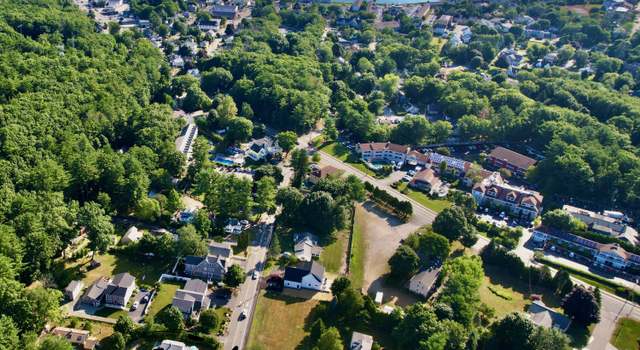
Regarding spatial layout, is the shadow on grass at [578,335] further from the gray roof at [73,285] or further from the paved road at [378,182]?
the gray roof at [73,285]

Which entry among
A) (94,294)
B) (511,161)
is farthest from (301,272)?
(511,161)

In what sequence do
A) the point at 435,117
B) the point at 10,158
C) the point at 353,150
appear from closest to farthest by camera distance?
the point at 10,158
the point at 353,150
the point at 435,117

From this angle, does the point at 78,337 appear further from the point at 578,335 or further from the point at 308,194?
the point at 578,335

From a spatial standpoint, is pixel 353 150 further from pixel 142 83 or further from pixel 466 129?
pixel 142 83

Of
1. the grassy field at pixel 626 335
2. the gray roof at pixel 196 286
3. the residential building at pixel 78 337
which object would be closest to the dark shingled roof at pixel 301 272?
the gray roof at pixel 196 286

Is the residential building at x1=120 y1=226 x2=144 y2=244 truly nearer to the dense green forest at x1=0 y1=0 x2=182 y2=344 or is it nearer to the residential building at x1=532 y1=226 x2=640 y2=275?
the dense green forest at x1=0 y1=0 x2=182 y2=344

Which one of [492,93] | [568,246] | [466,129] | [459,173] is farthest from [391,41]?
[568,246]
